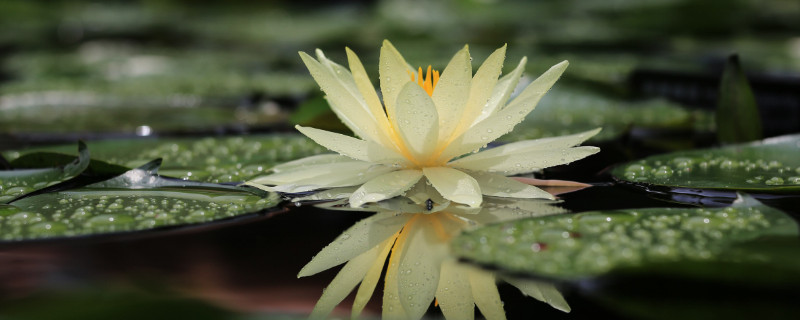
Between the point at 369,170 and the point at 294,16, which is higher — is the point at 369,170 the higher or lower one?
the lower one

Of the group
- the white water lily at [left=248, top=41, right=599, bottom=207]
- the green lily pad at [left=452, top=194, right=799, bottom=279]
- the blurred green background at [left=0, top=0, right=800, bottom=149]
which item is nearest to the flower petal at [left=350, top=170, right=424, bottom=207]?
the white water lily at [left=248, top=41, right=599, bottom=207]

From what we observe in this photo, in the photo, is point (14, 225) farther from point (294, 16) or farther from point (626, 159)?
point (294, 16)

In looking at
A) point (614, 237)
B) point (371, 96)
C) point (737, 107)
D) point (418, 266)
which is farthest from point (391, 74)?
point (737, 107)

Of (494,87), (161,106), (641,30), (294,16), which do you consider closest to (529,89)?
(494,87)

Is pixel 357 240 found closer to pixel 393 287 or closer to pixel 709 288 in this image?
pixel 393 287

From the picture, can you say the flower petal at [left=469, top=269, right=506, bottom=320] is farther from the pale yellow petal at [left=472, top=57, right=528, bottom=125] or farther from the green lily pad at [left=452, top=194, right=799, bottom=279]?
the pale yellow petal at [left=472, top=57, right=528, bottom=125]

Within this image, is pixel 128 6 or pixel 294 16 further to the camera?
pixel 128 6

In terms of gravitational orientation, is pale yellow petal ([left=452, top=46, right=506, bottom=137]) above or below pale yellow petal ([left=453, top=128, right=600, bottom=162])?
above
